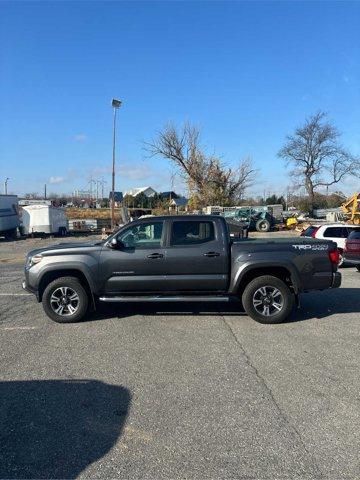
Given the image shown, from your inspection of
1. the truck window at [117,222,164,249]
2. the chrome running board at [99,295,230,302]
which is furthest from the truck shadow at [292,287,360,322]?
the truck window at [117,222,164,249]

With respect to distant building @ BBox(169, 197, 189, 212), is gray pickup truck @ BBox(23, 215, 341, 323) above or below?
below

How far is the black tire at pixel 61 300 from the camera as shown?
7441mm

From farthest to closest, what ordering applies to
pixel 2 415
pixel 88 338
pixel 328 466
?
pixel 88 338, pixel 2 415, pixel 328 466

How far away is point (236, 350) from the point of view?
5.92m

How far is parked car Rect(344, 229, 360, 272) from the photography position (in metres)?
13.8

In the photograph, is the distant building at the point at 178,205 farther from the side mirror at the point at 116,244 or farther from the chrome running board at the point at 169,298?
the chrome running board at the point at 169,298

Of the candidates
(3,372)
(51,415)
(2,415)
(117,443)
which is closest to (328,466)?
(117,443)

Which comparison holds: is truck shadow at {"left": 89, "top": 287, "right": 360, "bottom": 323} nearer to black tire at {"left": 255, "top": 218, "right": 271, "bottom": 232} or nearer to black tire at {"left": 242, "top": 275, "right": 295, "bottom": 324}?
black tire at {"left": 242, "top": 275, "right": 295, "bottom": 324}

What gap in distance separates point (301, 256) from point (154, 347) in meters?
2.90

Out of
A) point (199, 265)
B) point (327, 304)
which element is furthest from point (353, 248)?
point (199, 265)

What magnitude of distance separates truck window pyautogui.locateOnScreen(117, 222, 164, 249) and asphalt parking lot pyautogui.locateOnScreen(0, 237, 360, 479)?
1304 millimetres

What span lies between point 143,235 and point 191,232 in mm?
833

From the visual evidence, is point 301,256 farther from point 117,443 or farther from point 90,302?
point 117,443

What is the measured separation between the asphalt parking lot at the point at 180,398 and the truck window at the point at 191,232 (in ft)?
4.42
